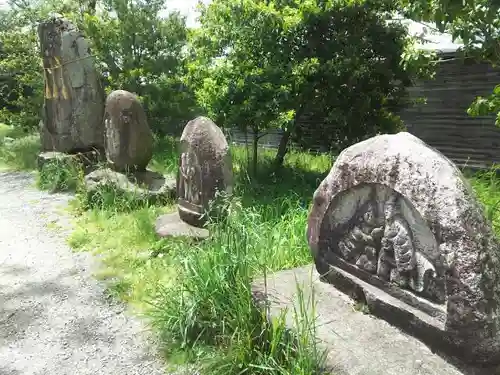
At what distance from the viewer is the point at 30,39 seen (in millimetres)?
10680

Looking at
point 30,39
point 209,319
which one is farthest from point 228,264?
point 30,39

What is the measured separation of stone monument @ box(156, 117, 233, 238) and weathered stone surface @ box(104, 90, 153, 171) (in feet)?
4.65

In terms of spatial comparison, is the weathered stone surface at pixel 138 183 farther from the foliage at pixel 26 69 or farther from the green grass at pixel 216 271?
the foliage at pixel 26 69

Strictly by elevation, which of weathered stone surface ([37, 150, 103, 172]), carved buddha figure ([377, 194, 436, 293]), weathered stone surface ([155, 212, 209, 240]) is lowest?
weathered stone surface ([155, 212, 209, 240])

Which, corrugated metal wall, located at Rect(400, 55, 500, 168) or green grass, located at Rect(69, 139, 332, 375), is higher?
corrugated metal wall, located at Rect(400, 55, 500, 168)

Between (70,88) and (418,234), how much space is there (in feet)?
22.4

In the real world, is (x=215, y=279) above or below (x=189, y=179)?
below

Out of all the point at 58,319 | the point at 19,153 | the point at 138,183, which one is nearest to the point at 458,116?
the point at 138,183

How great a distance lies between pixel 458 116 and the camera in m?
7.46

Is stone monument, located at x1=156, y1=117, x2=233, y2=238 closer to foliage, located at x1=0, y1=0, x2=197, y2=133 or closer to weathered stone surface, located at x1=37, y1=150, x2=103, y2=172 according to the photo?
weathered stone surface, located at x1=37, y1=150, x2=103, y2=172

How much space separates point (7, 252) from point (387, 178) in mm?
4161

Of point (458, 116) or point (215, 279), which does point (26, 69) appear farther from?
point (215, 279)

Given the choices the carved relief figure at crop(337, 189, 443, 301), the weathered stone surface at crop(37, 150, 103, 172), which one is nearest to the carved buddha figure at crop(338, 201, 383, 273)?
the carved relief figure at crop(337, 189, 443, 301)

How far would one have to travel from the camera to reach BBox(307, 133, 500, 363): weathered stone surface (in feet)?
6.48
